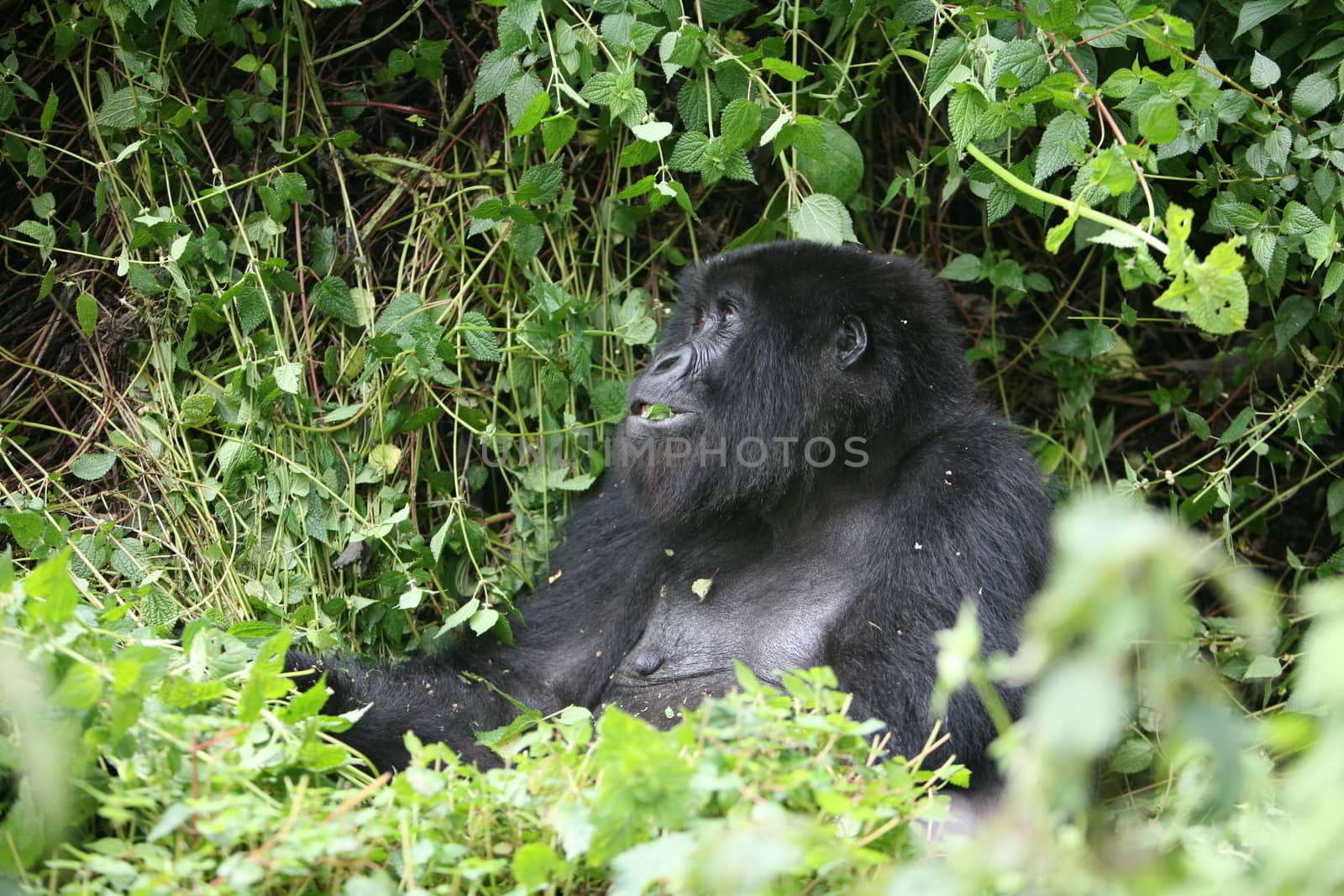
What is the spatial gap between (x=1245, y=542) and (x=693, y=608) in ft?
7.93

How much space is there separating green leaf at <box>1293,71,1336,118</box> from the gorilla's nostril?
2673 millimetres

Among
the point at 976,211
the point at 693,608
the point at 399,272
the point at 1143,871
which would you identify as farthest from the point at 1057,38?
the point at 1143,871

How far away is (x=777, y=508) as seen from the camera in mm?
3904

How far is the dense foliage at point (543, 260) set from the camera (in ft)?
12.9

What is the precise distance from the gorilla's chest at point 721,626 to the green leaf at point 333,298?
1.55 metres

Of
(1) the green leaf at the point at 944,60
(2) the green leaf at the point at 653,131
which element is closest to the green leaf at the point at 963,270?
(1) the green leaf at the point at 944,60

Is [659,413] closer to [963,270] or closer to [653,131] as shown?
[653,131]

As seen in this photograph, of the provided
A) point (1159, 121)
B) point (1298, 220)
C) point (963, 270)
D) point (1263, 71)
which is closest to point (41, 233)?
point (963, 270)

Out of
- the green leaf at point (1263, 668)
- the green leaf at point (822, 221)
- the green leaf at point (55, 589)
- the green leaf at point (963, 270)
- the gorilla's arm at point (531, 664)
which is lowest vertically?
the green leaf at point (1263, 668)

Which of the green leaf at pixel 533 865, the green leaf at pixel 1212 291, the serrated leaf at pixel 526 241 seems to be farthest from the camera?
the serrated leaf at pixel 526 241

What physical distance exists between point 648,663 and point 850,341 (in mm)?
1186

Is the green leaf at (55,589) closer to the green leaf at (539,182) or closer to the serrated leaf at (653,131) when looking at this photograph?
the serrated leaf at (653,131)

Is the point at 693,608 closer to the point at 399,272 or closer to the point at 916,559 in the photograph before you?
the point at 916,559

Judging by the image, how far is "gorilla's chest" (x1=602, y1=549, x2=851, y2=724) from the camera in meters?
3.70
